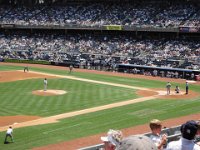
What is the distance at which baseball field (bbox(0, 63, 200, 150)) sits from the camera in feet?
74.1

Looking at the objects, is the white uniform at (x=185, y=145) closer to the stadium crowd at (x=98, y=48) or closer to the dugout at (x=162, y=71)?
the dugout at (x=162, y=71)

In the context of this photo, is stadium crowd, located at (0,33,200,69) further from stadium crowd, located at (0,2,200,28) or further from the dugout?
stadium crowd, located at (0,2,200,28)

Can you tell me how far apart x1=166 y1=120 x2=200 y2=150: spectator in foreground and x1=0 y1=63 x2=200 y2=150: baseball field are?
15229 millimetres

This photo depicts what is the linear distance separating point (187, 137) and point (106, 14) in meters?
64.4

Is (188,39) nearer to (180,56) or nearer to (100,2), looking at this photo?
(180,56)

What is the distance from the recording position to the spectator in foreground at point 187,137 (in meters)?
5.12

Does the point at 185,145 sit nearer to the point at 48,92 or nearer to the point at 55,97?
the point at 55,97

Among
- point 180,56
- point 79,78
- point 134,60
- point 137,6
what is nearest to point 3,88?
point 79,78

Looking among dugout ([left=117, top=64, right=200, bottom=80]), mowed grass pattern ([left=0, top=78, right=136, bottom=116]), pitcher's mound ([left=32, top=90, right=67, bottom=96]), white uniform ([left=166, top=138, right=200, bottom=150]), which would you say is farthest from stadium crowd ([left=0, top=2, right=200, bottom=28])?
white uniform ([left=166, top=138, right=200, bottom=150])

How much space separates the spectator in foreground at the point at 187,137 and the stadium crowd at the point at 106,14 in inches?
2029

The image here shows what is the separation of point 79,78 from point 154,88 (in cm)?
1058

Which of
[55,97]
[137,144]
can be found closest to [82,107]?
[55,97]

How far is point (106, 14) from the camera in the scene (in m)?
68.6

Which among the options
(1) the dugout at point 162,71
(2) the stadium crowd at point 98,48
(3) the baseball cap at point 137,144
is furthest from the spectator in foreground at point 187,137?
(2) the stadium crowd at point 98,48
